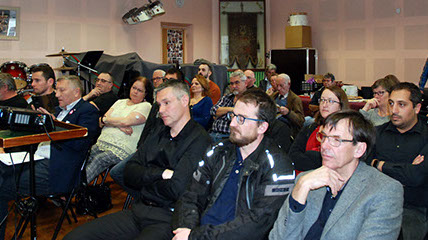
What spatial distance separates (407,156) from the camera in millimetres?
2699

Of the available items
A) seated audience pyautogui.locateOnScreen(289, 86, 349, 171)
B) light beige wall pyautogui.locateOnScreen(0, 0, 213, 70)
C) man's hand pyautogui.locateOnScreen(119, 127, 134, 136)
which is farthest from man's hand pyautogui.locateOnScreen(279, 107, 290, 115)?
light beige wall pyautogui.locateOnScreen(0, 0, 213, 70)

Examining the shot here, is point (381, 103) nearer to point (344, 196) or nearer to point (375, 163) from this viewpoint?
point (375, 163)

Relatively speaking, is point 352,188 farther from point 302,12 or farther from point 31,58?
point 302,12

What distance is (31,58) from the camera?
8.62 m

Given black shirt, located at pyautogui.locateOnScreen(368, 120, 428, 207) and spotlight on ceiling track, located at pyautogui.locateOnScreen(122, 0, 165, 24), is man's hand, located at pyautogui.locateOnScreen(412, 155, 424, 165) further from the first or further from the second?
spotlight on ceiling track, located at pyautogui.locateOnScreen(122, 0, 165, 24)

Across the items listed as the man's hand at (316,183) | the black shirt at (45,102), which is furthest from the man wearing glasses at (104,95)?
the man's hand at (316,183)

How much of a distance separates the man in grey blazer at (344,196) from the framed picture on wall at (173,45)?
906 cm

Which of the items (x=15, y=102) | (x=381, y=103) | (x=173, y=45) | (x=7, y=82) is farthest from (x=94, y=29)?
(x=381, y=103)

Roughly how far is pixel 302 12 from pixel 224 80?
361 centimetres

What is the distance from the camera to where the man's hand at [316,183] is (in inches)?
66.9

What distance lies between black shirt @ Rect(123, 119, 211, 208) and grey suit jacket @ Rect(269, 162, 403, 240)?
77 centimetres

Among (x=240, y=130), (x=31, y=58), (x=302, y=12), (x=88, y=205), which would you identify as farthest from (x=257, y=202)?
(x=302, y=12)

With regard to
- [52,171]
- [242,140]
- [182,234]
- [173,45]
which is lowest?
[182,234]

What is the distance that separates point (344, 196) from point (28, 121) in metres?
1.79
